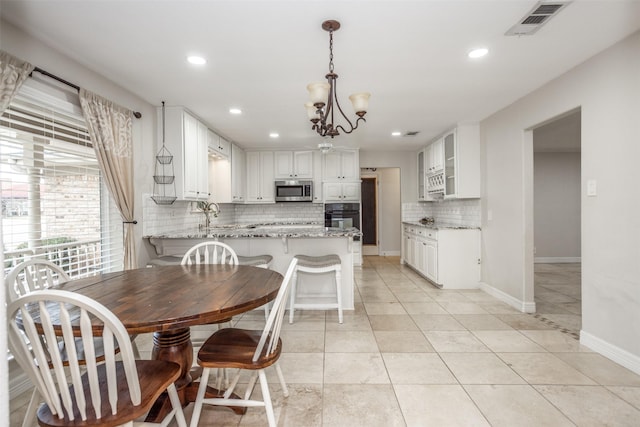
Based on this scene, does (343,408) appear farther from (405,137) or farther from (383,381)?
(405,137)

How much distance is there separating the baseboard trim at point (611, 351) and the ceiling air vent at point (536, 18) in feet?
7.84

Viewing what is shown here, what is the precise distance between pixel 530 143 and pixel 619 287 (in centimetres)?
175

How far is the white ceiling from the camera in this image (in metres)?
1.91

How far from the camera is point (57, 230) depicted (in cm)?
242

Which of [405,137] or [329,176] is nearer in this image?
[405,137]

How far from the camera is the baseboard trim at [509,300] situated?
3521mm

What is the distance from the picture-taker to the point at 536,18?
2.01 m

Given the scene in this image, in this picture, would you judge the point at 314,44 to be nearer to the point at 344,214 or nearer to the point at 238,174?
the point at 238,174

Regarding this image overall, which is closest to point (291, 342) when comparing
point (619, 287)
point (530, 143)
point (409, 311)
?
point (409, 311)

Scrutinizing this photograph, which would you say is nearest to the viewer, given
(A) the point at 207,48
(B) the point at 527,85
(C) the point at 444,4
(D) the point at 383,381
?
(C) the point at 444,4

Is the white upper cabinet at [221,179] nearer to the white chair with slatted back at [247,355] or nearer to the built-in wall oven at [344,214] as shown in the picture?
the built-in wall oven at [344,214]

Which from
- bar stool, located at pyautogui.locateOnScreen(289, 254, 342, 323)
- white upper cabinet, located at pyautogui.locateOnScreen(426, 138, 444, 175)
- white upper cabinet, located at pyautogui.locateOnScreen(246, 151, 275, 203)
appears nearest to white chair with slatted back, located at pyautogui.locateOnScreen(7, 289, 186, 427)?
bar stool, located at pyautogui.locateOnScreen(289, 254, 342, 323)

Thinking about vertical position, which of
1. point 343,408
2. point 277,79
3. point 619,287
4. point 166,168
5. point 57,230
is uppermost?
point 277,79

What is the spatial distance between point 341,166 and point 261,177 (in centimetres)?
156
